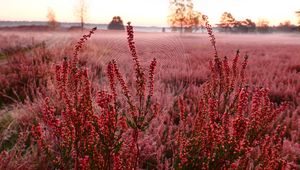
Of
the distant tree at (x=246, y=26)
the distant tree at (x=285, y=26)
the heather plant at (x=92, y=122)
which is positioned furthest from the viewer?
the distant tree at (x=285, y=26)

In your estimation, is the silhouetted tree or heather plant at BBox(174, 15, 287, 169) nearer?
heather plant at BBox(174, 15, 287, 169)

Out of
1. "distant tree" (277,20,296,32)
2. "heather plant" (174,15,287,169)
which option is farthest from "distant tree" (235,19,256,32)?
"heather plant" (174,15,287,169)

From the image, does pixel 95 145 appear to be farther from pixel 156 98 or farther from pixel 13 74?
pixel 13 74

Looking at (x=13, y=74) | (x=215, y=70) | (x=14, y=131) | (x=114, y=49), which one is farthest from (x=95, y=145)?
(x=114, y=49)

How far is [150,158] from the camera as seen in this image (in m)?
3.96

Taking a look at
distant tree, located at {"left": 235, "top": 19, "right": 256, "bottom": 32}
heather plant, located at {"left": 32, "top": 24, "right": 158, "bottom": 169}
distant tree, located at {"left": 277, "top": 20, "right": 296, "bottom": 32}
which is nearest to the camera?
heather plant, located at {"left": 32, "top": 24, "right": 158, "bottom": 169}

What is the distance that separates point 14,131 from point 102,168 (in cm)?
276

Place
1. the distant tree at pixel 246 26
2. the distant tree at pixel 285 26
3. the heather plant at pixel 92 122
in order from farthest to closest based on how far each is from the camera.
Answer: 1. the distant tree at pixel 285 26
2. the distant tree at pixel 246 26
3. the heather plant at pixel 92 122

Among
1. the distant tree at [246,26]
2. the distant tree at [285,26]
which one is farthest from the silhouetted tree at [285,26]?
the distant tree at [246,26]

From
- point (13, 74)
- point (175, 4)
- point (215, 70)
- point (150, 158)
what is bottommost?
point (150, 158)

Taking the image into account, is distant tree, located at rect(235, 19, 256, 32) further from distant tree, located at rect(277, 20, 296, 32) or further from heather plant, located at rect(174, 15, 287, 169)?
heather plant, located at rect(174, 15, 287, 169)

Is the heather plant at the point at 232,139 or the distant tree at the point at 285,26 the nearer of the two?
the heather plant at the point at 232,139

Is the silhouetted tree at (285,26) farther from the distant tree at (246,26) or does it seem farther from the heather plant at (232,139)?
the heather plant at (232,139)

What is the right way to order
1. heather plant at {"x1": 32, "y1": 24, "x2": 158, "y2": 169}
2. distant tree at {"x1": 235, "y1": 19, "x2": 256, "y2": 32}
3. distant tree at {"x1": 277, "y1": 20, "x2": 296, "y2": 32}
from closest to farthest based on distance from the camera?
heather plant at {"x1": 32, "y1": 24, "x2": 158, "y2": 169}, distant tree at {"x1": 235, "y1": 19, "x2": 256, "y2": 32}, distant tree at {"x1": 277, "y1": 20, "x2": 296, "y2": 32}
